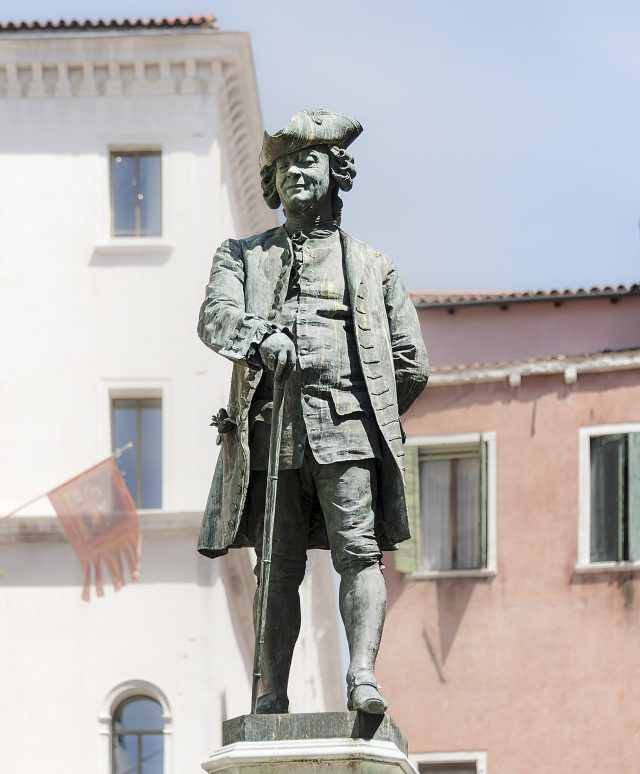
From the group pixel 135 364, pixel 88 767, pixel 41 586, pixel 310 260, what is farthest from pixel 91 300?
pixel 310 260

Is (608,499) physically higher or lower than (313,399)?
lower

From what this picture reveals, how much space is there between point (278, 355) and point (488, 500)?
27.4 metres

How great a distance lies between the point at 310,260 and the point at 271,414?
34.8 inches

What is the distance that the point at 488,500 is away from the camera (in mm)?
40500

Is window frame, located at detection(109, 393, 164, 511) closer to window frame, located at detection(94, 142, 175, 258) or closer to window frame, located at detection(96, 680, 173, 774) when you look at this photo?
window frame, located at detection(94, 142, 175, 258)

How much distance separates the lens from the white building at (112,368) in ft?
135

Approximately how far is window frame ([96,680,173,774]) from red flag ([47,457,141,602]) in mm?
1488

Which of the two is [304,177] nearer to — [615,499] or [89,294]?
[615,499]

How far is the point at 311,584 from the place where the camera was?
5828 centimetres

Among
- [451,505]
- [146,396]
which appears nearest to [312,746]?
[451,505]

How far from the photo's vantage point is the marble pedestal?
41.4 feet

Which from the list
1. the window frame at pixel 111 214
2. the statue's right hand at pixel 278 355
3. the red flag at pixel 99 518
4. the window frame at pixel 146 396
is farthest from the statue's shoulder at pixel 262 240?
the window frame at pixel 111 214

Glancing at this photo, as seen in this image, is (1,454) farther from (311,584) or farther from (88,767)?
(311,584)

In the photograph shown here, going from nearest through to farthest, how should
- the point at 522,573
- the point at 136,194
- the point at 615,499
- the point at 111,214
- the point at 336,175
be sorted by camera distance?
the point at 336,175
the point at 615,499
the point at 522,573
the point at 111,214
the point at 136,194
